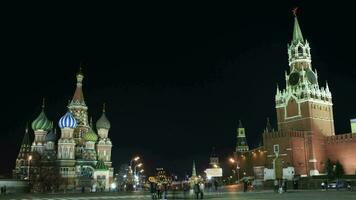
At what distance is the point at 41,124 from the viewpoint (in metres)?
102

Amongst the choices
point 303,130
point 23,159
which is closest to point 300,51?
point 303,130

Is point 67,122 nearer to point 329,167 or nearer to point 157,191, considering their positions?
point 329,167

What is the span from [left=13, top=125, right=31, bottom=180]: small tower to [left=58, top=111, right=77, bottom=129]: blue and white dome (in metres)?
12.8

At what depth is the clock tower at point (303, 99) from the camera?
8462 centimetres

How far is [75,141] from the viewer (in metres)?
97.8

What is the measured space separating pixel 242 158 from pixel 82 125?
42766 millimetres

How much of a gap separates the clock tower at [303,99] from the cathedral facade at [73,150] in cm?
3859

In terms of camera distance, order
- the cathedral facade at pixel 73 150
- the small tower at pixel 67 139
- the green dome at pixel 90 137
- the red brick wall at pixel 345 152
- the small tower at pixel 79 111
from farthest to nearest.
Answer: the small tower at pixel 79 111 → the green dome at pixel 90 137 → the small tower at pixel 67 139 → the cathedral facade at pixel 73 150 → the red brick wall at pixel 345 152

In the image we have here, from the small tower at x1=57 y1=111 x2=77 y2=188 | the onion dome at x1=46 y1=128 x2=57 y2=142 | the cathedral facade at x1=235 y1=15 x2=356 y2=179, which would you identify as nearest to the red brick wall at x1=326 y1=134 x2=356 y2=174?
the cathedral facade at x1=235 y1=15 x2=356 y2=179

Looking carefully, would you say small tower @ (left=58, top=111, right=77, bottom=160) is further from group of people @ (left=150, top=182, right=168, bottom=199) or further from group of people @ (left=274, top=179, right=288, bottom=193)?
group of people @ (left=150, top=182, right=168, bottom=199)

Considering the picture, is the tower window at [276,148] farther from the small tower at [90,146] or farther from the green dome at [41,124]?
the green dome at [41,124]

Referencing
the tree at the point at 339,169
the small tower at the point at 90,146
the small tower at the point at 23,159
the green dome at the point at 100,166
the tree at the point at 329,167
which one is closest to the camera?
the tree at the point at 339,169

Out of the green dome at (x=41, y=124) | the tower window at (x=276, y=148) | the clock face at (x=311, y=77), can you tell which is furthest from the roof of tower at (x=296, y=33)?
the green dome at (x=41, y=124)

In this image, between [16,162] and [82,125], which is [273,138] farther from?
[16,162]
